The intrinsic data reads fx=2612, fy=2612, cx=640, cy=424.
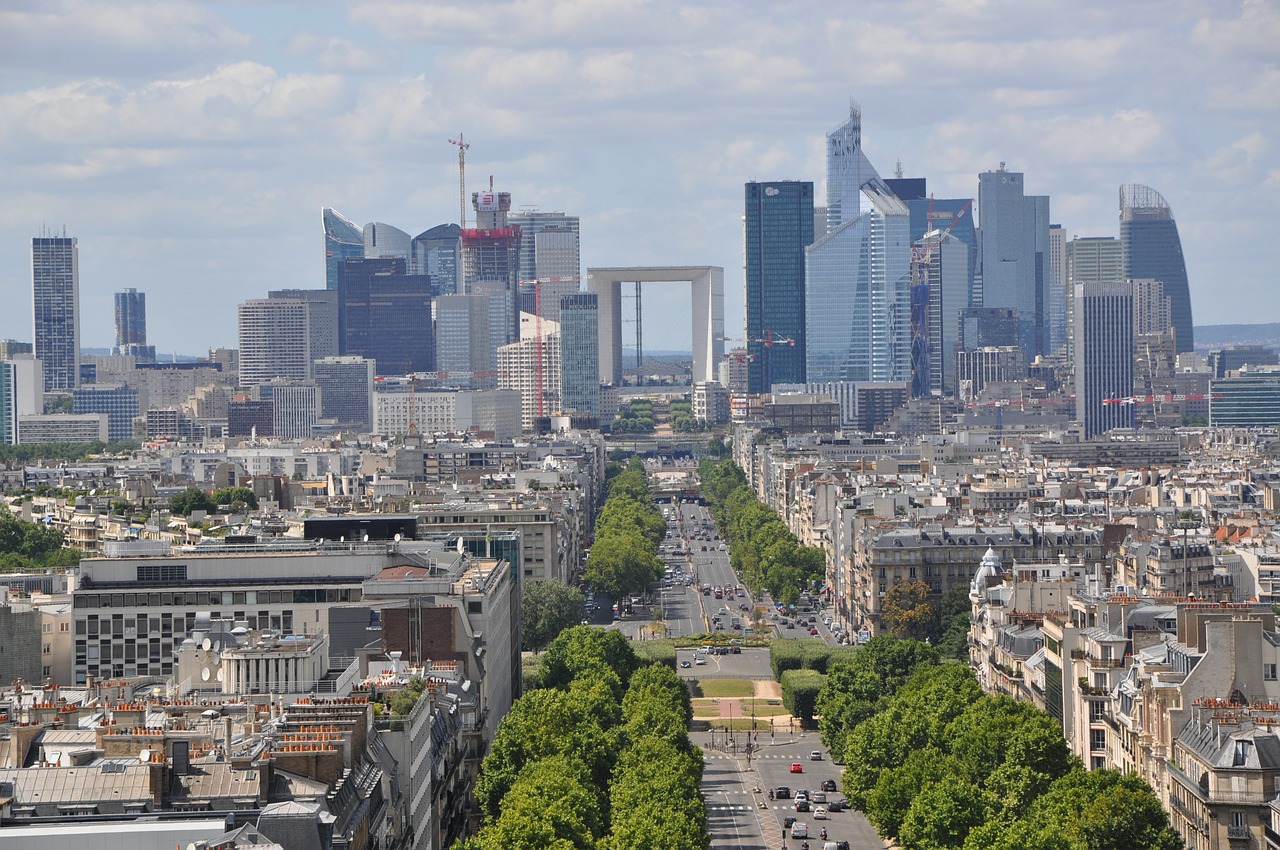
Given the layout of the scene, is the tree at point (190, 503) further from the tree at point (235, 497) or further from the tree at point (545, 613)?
the tree at point (545, 613)

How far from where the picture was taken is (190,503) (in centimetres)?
18438

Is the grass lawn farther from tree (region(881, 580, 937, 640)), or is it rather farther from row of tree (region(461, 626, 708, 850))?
row of tree (region(461, 626, 708, 850))

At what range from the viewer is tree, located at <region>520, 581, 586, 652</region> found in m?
146

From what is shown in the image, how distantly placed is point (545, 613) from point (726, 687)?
577 inches

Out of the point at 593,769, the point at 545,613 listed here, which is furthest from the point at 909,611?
the point at 593,769

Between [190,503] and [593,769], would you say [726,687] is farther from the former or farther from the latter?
[190,503]

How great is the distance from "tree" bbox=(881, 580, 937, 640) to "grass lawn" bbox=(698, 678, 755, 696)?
41.0ft

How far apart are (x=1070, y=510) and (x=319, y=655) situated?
115m

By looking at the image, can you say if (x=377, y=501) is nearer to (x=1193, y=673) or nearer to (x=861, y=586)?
(x=861, y=586)

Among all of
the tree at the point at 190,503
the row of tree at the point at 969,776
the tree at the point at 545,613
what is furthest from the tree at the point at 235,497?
the row of tree at the point at 969,776

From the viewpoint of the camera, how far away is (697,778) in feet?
307

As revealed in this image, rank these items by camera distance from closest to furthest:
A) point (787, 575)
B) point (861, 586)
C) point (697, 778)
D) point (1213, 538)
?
1. point (697, 778)
2. point (1213, 538)
3. point (861, 586)
4. point (787, 575)

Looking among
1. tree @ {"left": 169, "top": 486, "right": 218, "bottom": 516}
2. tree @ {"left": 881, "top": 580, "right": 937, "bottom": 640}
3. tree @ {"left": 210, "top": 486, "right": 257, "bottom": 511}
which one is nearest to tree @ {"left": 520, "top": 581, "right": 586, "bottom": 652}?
tree @ {"left": 881, "top": 580, "right": 937, "bottom": 640}

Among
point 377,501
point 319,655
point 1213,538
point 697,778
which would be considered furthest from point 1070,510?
point 319,655
